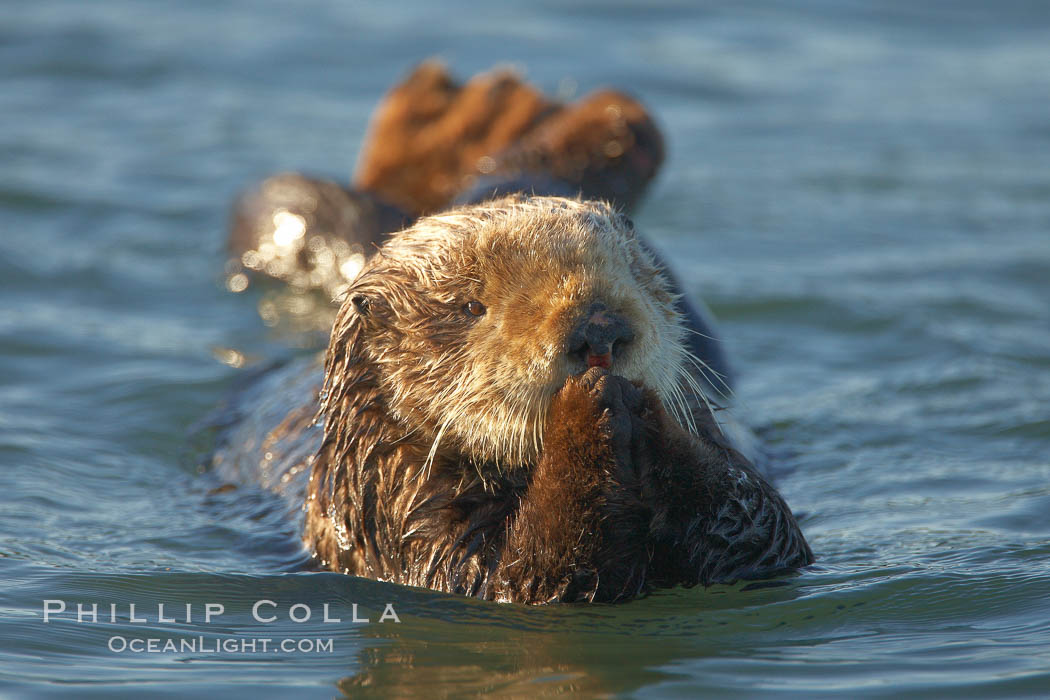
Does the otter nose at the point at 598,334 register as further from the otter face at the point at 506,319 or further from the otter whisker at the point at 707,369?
the otter whisker at the point at 707,369

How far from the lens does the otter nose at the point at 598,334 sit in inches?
130

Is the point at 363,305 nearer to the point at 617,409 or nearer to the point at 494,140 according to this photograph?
the point at 617,409

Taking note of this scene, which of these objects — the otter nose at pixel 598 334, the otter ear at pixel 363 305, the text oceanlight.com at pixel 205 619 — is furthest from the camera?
the otter ear at pixel 363 305

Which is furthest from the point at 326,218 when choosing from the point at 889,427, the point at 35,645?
the point at 35,645

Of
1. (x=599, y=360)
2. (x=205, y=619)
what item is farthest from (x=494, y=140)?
(x=599, y=360)

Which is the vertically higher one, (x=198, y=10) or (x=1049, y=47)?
(x=198, y=10)

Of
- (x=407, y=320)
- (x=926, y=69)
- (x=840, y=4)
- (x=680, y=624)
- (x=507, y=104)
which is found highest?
(x=840, y=4)

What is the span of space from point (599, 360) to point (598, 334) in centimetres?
10

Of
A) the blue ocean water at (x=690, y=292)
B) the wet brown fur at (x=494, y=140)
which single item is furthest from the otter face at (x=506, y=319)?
→ the wet brown fur at (x=494, y=140)

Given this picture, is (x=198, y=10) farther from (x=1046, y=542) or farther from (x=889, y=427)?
(x=1046, y=542)

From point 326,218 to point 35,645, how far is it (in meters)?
3.57

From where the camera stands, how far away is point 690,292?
5480 mm

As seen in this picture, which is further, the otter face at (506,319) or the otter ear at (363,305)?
the otter ear at (363,305)

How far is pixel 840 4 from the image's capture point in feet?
43.2
